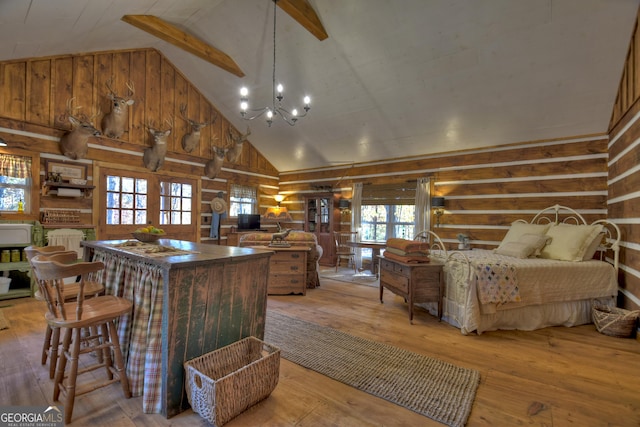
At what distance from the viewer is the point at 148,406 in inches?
73.8

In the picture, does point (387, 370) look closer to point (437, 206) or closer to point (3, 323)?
point (3, 323)

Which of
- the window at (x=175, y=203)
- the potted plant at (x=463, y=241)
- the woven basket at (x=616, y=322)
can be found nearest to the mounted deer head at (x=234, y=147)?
the window at (x=175, y=203)

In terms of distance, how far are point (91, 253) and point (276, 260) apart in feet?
7.89

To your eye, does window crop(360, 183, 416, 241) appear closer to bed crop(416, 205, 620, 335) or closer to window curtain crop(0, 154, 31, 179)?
bed crop(416, 205, 620, 335)

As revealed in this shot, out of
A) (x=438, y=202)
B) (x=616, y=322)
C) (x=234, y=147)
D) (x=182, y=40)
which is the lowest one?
(x=616, y=322)

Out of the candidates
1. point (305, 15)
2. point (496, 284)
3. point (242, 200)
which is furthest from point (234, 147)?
point (496, 284)

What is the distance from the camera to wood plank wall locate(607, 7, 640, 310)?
10.7ft

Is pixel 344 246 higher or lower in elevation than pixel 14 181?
lower

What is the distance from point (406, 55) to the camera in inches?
173

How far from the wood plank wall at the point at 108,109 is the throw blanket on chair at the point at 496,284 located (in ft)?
19.1

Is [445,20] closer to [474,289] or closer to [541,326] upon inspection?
[474,289]

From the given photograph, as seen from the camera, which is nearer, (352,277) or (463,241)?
(463,241)

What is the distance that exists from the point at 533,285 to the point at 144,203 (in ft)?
21.4

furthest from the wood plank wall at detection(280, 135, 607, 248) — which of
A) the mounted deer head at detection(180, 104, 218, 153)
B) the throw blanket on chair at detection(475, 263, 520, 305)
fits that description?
the mounted deer head at detection(180, 104, 218, 153)
